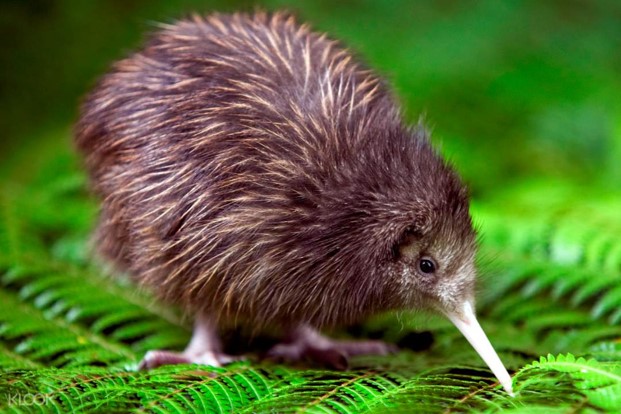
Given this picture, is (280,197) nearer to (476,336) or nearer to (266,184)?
(266,184)

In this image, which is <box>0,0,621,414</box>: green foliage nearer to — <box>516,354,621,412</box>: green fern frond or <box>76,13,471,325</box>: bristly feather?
<box>516,354,621,412</box>: green fern frond

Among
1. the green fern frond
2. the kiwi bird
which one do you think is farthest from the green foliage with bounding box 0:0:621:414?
the kiwi bird

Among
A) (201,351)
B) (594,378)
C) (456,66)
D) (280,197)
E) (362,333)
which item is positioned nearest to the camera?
(594,378)

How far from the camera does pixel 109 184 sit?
9.23 ft

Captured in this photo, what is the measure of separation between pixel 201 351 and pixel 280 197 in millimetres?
776

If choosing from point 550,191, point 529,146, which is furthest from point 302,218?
point 529,146

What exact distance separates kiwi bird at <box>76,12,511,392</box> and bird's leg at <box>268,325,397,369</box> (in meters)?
0.15

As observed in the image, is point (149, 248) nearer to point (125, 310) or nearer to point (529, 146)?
point (125, 310)

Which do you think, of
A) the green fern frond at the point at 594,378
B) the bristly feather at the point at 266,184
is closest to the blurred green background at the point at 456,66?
the bristly feather at the point at 266,184

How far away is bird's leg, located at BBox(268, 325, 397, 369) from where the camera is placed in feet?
9.45

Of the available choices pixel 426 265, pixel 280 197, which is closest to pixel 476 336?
pixel 426 265

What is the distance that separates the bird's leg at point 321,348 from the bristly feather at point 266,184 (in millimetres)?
248

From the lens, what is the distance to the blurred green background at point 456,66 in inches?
192

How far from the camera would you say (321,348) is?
2967mm
